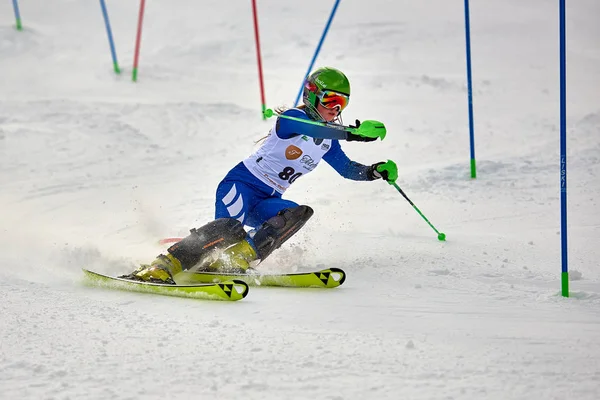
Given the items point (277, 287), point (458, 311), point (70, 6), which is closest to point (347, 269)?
point (277, 287)

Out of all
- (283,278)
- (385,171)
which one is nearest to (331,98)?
(385,171)

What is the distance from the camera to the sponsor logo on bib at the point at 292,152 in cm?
455

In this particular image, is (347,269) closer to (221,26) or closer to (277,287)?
(277,287)

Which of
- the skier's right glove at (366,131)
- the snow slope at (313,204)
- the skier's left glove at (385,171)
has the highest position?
the skier's right glove at (366,131)

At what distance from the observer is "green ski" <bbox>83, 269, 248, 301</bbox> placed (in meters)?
3.75

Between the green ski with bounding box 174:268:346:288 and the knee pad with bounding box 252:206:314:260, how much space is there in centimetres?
18

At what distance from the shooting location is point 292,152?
15.0 feet

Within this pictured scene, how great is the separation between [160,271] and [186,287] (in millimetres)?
259

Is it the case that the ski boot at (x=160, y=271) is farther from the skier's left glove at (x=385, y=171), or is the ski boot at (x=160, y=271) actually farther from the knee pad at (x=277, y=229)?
the skier's left glove at (x=385, y=171)

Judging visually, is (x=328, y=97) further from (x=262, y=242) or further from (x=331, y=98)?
(x=262, y=242)

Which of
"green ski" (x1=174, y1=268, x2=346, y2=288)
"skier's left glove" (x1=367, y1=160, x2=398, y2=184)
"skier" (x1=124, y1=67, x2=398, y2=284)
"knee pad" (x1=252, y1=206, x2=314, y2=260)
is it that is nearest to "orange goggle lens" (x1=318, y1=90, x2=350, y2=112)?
"skier" (x1=124, y1=67, x2=398, y2=284)

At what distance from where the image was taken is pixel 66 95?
10.1 meters

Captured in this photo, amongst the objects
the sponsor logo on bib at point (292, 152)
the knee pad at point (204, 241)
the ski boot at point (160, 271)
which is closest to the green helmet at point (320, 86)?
the sponsor logo on bib at point (292, 152)

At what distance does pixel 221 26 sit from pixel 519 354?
11326mm
